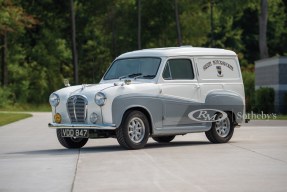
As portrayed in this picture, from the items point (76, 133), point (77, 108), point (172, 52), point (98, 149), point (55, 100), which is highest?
point (172, 52)

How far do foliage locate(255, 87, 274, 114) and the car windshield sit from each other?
24.0 metres

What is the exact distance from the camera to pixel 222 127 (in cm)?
2062

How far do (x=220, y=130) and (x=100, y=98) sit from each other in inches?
141

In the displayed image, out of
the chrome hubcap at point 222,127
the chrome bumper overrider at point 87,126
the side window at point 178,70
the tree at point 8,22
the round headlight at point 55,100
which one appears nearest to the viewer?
the chrome bumper overrider at point 87,126

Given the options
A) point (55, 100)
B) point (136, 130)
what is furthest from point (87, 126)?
point (55, 100)

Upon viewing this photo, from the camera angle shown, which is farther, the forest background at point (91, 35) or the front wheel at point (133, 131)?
the forest background at point (91, 35)

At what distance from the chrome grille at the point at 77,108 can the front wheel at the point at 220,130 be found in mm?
3271

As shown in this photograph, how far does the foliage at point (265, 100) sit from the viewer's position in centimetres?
4384

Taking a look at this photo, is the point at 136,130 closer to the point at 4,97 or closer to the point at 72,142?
Result: the point at 72,142

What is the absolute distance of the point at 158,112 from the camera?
19141mm

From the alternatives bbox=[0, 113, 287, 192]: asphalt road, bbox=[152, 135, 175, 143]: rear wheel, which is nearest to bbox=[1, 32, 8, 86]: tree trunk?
bbox=[0, 113, 287, 192]: asphalt road

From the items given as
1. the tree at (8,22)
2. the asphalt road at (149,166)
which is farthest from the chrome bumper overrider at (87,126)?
the tree at (8,22)

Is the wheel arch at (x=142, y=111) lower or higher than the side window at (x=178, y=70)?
lower

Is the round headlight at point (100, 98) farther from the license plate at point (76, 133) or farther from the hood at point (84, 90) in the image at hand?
the license plate at point (76, 133)
